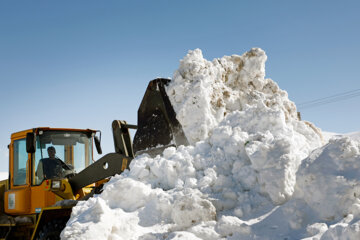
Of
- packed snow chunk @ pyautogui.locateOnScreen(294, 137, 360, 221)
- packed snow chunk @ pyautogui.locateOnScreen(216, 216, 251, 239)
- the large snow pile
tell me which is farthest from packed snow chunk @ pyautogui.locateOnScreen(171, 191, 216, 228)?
packed snow chunk @ pyautogui.locateOnScreen(294, 137, 360, 221)

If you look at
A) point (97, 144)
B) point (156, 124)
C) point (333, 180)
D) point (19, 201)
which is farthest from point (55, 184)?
point (333, 180)

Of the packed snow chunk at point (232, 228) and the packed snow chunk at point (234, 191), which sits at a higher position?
the packed snow chunk at point (234, 191)

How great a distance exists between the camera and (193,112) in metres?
6.17

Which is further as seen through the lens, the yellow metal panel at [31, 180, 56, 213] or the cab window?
the cab window

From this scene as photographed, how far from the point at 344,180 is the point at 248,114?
6.68ft

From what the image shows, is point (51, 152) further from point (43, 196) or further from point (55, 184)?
point (43, 196)

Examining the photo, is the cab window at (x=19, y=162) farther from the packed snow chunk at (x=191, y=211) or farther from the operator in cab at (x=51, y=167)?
the packed snow chunk at (x=191, y=211)

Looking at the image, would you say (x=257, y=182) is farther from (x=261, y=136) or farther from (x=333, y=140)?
(x=333, y=140)

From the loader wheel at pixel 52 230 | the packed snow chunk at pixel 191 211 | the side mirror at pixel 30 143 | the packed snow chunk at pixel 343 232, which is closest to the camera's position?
the packed snow chunk at pixel 343 232

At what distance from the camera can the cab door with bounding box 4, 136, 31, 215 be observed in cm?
625

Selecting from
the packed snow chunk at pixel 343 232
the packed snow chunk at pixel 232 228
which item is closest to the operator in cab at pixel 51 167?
the packed snow chunk at pixel 232 228

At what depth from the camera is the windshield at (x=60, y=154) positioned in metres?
6.09

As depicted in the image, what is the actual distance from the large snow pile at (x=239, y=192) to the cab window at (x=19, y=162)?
2.25 metres

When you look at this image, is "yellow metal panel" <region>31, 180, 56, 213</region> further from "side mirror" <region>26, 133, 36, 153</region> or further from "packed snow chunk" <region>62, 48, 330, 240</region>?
"packed snow chunk" <region>62, 48, 330, 240</region>
